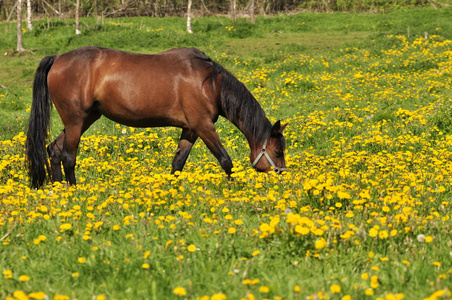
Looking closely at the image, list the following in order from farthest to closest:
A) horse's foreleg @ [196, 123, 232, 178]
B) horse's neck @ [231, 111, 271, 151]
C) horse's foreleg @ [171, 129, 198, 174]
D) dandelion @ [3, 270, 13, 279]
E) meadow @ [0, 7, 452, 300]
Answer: horse's foreleg @ [171, 129, 198, 174], horse's neck @ [231, 111, 271, 151], horse's foreleg @ [196, 123, 232, 178], meadow @ [0, 7, 452, 300], dandelion @ [3, 270, 13, 279]

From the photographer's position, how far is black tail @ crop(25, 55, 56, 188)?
673 cm

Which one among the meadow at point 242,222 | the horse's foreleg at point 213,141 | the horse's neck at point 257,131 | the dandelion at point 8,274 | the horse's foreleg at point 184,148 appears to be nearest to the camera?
the dandelion at point 8,274

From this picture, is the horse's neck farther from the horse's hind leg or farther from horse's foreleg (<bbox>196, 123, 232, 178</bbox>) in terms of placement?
the horse's hind leg

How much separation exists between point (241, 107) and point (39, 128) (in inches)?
122

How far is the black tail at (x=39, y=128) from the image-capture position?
673 centimetres

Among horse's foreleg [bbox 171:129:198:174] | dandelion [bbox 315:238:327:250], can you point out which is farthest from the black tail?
dandelion [bbox 315:238:327:250]

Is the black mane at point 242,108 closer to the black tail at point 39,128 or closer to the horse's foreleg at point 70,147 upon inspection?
the horse's foreleg at point 70,147

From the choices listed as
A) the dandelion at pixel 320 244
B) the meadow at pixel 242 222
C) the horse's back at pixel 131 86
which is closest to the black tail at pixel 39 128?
the horse's back at pixel 131 86

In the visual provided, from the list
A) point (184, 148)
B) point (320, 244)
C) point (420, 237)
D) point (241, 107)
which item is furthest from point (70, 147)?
point (420, 237)

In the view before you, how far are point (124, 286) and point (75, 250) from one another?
718mm

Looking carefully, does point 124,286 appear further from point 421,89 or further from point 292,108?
point 421,89

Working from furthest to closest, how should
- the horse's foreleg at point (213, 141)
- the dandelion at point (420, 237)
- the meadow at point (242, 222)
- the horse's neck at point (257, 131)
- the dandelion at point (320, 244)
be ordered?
the horse's neck at point (257, 131)
the horse's foreleg at point (213, 141)
the dandelion at point (420, 237)
the dandelion at point (320, 244)
the meadow at point (242, 222)

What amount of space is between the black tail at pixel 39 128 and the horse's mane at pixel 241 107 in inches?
101

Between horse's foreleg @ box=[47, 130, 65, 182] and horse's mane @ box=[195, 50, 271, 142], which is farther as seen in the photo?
horse's foreleg @ box=[47, 130, 65, 182]
